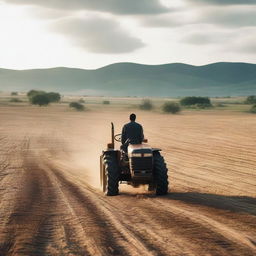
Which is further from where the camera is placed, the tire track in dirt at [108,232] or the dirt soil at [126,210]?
the dirt soil at [126,210]

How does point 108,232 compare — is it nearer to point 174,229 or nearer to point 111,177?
point 174,229

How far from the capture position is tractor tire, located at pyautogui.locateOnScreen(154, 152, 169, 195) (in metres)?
11.7

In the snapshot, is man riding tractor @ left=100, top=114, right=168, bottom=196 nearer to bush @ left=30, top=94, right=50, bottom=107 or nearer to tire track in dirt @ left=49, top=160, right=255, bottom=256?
tire track in dirt @ left=49, top=160, right=255, bottom=256

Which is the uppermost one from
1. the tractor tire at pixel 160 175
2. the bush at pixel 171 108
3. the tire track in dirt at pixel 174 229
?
the tractor tire at pixel 160 175

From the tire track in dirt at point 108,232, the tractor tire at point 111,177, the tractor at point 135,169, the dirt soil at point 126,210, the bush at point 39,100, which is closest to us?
the tire track in dirt at point 108,232

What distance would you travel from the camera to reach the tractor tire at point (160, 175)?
11.7 m

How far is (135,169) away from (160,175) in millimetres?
599

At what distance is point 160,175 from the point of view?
1166 centimetres

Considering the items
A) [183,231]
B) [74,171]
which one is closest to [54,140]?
[74,171]

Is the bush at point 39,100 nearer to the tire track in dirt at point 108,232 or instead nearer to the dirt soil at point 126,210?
the dirt soil at point 126,210

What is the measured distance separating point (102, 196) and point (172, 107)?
51477 millimetres

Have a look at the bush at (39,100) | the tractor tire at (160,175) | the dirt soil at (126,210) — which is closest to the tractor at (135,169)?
the tractor tire at (160,175)

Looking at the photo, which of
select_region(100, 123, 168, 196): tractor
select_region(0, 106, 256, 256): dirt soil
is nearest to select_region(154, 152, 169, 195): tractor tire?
select_region(100, 123, 168, 196): tractor

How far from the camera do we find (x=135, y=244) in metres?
7.58
